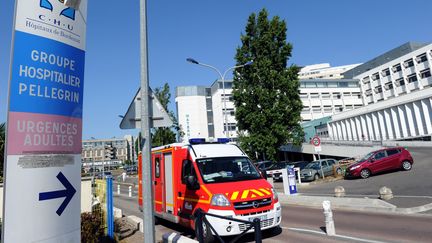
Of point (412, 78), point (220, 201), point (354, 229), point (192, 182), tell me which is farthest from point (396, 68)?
point (220, 201)

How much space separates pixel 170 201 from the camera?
998 cm

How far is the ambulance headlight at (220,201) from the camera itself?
7.49m

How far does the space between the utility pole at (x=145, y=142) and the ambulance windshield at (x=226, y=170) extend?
2.97 meters

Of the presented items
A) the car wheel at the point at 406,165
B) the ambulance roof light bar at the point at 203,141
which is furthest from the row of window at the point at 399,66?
the ambulance roof light bar at the point at 203,141

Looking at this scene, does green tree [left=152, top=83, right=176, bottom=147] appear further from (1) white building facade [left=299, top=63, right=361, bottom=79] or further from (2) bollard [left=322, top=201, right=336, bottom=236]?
(1) white building facade [left=299, top=63, right=361, bottom=79]

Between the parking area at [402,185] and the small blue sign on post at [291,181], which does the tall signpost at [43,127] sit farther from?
the small blue sign on post at [291,181]

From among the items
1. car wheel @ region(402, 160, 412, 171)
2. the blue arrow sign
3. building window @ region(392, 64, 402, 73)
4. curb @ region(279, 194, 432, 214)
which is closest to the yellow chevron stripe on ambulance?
the blue arrow sign

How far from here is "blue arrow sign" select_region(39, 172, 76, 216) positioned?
3.81m

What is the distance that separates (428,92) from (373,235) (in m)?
40.3

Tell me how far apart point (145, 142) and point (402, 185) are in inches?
603

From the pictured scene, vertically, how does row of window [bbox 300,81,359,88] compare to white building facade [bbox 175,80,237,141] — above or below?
above

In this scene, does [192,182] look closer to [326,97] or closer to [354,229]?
[354,229]

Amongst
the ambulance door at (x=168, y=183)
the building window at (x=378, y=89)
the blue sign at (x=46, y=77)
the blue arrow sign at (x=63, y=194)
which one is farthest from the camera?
the building window at (x=378, y=89)

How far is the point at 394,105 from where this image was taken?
4700cm
